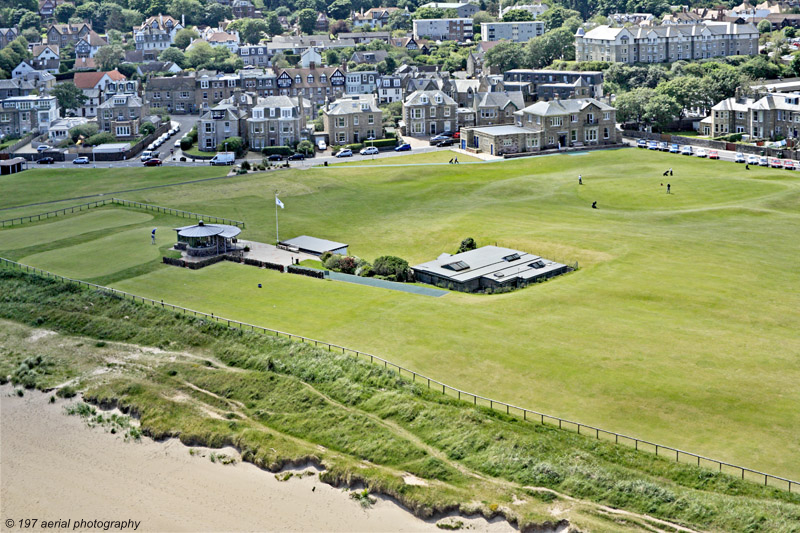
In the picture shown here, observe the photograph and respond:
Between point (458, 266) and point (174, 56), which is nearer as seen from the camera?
point (458, 266)

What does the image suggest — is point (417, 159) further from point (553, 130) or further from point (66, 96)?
point (66, 96)

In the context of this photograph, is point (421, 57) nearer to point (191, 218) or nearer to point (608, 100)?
point (608, 100)

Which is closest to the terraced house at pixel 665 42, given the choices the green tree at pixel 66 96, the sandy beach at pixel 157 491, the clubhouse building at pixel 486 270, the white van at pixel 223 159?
the white van at pixel 223 159

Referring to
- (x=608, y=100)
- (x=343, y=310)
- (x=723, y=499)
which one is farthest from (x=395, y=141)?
(x=723, y=499)

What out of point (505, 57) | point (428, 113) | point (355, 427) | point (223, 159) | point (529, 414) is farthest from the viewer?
point (505, 57)

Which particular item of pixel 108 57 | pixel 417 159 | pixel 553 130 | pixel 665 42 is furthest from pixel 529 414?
pixel 108 57

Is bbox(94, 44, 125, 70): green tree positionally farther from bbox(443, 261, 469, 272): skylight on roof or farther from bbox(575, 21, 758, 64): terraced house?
bbox(443, 261, 469, 272): skylight on roof
